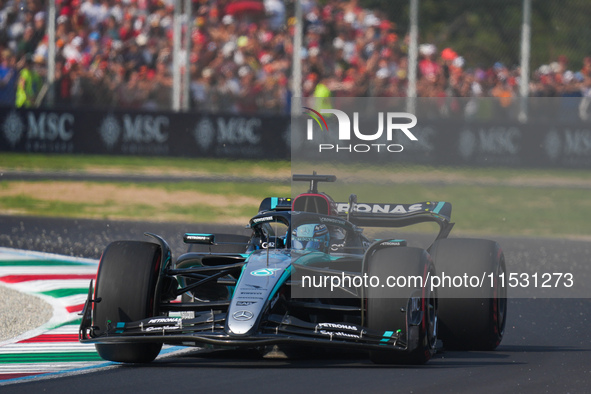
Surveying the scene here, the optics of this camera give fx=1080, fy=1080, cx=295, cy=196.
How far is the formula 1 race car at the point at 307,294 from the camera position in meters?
5.46

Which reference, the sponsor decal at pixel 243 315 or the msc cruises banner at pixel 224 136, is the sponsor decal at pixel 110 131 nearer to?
the msc cruises banner at pixel 224 136

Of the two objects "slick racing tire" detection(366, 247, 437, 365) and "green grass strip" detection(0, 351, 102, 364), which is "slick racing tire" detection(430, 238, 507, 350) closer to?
"slick racing tire" detection(366, 247, 437, 365)

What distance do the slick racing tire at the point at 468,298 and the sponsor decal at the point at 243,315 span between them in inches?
57.3

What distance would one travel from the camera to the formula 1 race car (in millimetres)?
5461

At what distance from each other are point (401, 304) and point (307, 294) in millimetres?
578

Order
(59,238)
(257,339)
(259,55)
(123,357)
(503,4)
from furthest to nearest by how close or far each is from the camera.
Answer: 1. (259,55)
2. (503,4)
3. (59,238)
4. (123,357)
5. (257,339)

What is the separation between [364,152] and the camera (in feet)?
24.4

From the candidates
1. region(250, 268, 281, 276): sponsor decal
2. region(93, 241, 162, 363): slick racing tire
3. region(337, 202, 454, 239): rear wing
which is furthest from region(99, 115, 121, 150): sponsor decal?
region(250, 268, 281, 276): sponsor decal

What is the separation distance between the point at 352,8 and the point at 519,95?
363cm

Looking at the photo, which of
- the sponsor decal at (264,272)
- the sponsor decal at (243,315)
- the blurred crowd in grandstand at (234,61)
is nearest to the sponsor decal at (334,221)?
the sponsor decal at (264,272)

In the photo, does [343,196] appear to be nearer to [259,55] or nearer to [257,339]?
[257,339]

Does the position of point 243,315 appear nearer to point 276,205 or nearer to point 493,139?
point 276,205

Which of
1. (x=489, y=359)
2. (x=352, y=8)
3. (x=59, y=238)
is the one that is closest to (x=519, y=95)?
(x=352, y=8)

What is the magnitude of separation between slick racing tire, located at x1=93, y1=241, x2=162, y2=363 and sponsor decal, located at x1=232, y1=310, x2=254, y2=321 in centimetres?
60
